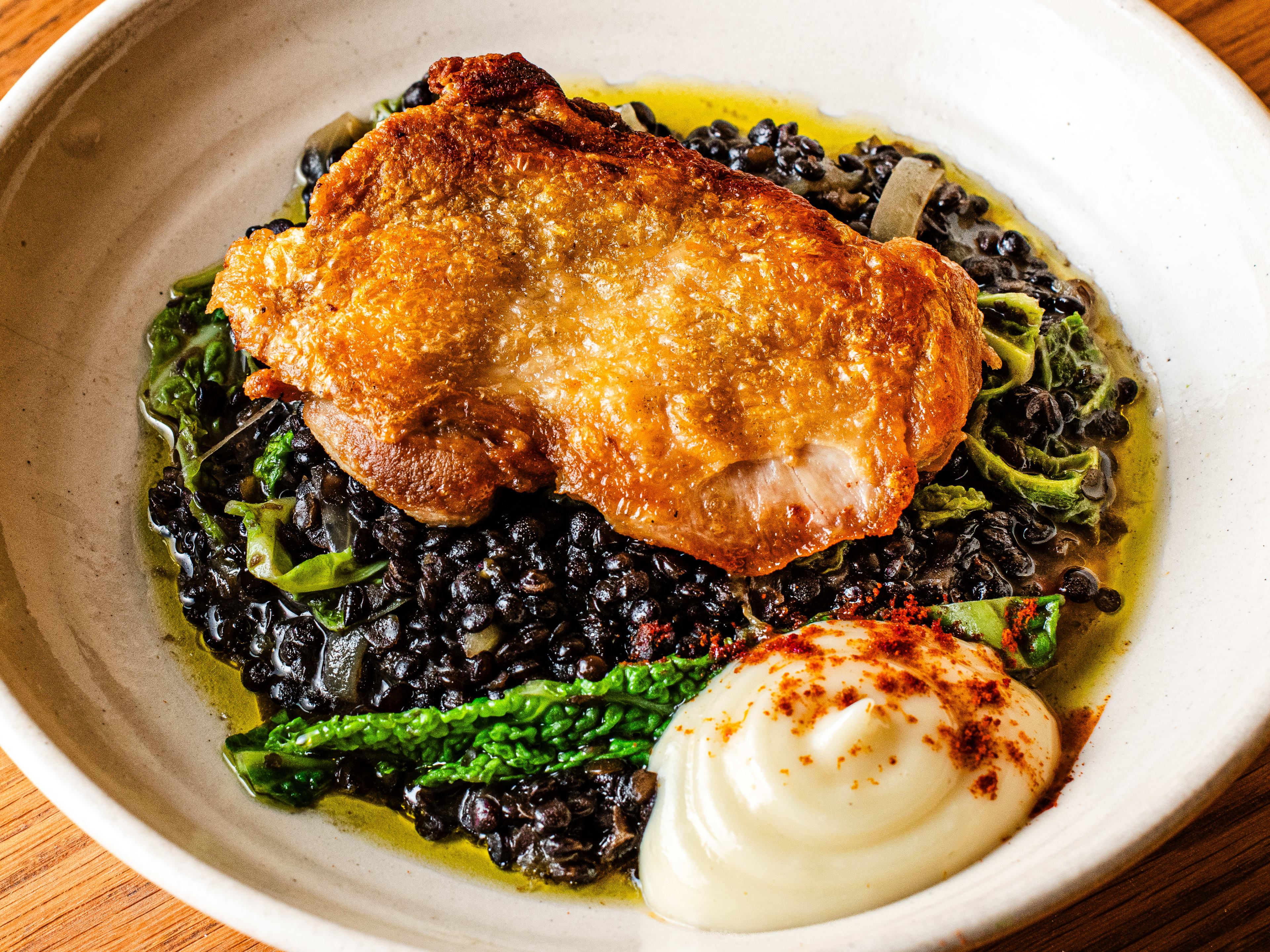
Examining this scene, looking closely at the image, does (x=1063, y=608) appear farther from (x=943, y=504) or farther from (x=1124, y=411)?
(x=1124, y=411)

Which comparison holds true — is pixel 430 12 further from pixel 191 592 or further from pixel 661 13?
pixel 191 592

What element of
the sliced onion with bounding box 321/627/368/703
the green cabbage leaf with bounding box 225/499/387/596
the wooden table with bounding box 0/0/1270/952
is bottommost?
the wooden table with bounding box 0/0/1270/952

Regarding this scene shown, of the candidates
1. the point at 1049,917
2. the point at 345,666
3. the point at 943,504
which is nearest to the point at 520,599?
the point at 345,666

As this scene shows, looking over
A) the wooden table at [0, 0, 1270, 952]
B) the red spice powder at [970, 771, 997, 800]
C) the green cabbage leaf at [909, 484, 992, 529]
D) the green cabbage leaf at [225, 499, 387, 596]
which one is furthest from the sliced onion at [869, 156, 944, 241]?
the green cabbage leaf at [225, 499, 387, 596]

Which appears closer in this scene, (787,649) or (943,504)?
(787,649)

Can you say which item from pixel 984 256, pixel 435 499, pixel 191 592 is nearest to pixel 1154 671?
pixel 984 256

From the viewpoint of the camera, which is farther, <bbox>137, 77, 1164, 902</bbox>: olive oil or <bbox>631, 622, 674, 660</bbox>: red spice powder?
<bbox>631, 622, 674, 660</bbox>: red spice powder

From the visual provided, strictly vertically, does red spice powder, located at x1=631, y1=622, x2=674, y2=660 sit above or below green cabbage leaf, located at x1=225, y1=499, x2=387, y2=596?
below

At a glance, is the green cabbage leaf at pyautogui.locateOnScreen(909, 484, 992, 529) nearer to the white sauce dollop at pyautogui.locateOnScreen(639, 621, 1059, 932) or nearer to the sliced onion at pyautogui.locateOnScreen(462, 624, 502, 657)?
the white sauce dollop at pyautogui.locateOnScreen(639, 621, 1059, 932)
